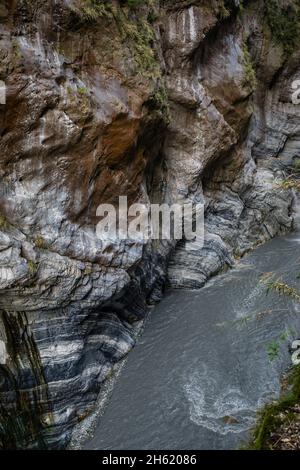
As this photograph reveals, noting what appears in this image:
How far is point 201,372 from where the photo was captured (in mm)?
7672

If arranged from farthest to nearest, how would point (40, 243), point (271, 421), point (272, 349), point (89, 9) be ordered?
point (89, 9)
point (272, 349)
point (40, 243)
point (271, 421)

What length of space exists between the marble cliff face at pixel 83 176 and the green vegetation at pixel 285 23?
16.8 feet

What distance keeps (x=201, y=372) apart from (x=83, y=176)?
161 inches

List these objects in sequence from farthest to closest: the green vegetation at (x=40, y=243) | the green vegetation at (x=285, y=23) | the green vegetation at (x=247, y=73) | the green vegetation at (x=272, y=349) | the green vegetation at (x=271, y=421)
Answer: the green vegetation at (x=285, y=23) < the green vegetation at (x=247, y=73) < the green vegetation at (x=272, y=349) < the green vegetation at (x=40, y=243) < the green vegetation at (x=271, y=421)

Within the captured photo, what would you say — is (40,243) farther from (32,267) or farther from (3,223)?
(3,223)

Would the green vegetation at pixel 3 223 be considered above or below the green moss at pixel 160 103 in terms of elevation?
below

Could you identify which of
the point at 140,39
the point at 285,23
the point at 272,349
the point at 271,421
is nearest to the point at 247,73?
the point at 285,23

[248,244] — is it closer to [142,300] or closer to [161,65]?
[142,300]

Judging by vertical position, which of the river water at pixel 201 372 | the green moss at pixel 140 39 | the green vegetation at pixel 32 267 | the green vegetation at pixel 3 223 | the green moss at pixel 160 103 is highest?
the green moss at pixel 140 39

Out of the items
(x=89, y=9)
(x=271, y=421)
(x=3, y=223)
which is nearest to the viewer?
(x=271, y=421)

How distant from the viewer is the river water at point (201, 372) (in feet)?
21.2

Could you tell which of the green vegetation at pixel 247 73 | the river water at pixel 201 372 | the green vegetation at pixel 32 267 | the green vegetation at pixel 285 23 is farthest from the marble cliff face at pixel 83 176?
the green vegetation at pixel 285 23

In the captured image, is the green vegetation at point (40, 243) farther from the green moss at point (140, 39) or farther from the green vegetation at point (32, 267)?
the green moss at point (140, 39)

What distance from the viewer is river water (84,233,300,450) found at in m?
6.47
